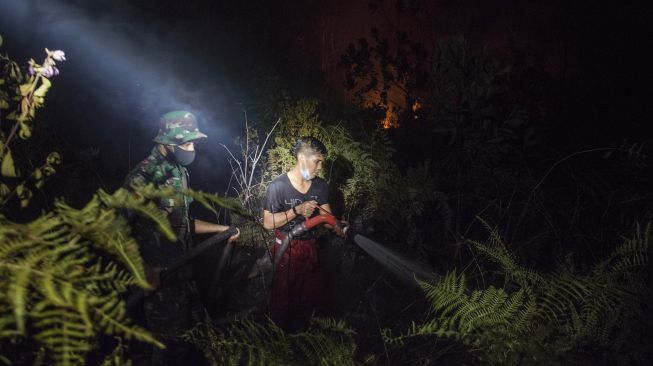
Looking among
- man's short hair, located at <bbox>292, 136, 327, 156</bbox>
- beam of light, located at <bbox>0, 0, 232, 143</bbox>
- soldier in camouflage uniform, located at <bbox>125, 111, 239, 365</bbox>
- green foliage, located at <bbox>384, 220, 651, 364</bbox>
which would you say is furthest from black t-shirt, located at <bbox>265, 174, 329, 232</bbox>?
beam of light, located at <bbox>0, 0, 232, 143</bbox>

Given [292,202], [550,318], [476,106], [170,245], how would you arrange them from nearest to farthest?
[550,318] → [170,245] → [292,202] → [476,106]

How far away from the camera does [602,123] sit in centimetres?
626

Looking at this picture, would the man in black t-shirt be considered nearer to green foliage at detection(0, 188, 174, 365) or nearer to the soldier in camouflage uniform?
the soldier in camouflage uniform

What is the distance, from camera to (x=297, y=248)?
366 centimetres

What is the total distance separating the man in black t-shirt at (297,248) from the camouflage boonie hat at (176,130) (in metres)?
1.05

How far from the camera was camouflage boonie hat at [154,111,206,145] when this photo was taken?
3530 millimetres

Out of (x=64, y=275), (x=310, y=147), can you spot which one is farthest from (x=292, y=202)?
(x=64, y=275)

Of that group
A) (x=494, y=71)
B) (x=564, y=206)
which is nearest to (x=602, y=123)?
(x=494, y=71)

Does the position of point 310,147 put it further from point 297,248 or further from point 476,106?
point 476,106

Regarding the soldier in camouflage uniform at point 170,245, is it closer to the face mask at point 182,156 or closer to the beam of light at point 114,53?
the face mask at point 182,156

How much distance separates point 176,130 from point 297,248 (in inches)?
72.5

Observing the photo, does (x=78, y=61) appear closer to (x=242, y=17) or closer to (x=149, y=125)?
(x=149, y=125)

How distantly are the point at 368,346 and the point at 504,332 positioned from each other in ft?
4.79

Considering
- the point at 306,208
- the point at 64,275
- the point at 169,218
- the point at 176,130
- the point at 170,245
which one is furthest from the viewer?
the point at 176,130
